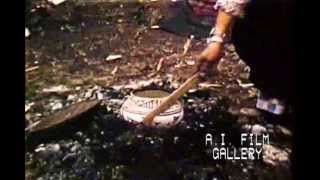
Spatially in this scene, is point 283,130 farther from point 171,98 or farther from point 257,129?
point 171,98

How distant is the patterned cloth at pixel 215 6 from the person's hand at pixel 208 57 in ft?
0.22

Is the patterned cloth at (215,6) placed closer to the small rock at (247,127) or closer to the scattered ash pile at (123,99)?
the scattered ash pile at (123,99)

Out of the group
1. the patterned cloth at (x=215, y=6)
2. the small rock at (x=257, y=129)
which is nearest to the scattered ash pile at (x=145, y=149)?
the small rock at (x=257, y=129)

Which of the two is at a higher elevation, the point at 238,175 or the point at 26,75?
the point at 26,75

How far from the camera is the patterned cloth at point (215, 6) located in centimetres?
118

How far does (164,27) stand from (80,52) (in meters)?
0.18

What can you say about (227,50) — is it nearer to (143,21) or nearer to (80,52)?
(143,21)

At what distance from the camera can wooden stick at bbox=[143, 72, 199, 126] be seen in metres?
1.17

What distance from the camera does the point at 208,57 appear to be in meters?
1.19

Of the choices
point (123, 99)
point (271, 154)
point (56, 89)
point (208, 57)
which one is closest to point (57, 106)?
point (56, 89)

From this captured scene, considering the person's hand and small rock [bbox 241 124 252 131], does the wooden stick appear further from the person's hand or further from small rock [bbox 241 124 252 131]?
small rock [bbox 241 124 252 131]

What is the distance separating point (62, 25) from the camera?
1171mm

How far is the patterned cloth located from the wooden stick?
0.13 m
